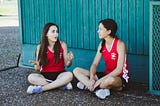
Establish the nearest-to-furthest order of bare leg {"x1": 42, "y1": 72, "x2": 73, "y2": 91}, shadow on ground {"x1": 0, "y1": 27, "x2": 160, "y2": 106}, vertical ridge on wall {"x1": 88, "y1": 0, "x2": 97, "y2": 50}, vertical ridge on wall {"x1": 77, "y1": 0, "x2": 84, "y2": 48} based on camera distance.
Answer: shadow on ground {"x1": 0, "y1": 27, "x2": 160, "y2": 106}
bare leg {"x1": 42, "y1": 72, "x2": 73, "y2": 91}
vertical ridge on wall {"x1": 88, "y1": 0, "x2": 97, "y2": 50}
vertical ridge on wall {"x1": 77, "y1": 0, "x2": 84, "y2": 48}

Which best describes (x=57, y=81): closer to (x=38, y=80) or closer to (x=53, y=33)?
(x=38, y=80)

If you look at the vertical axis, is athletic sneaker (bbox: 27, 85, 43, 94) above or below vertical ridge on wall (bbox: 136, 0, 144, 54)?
below

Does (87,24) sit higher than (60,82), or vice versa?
(87,24)

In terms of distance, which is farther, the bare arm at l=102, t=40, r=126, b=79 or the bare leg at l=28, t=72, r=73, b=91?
the bare leg at l=28, t=72, r=73, b=91

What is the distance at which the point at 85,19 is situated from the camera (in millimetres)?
7211

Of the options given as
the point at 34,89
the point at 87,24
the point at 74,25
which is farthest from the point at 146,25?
the point at 34,89

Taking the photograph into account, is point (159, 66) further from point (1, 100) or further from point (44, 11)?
point (44, 11)

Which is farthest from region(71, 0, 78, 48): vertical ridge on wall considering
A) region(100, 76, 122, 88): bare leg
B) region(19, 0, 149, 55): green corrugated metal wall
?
region(100, 76, 122, 88): bare leg

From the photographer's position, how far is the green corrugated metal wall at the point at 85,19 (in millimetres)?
6509

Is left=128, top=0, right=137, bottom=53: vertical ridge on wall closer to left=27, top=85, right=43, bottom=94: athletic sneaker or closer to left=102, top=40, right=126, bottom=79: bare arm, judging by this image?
left=102, top=40, right=126, bottom=79: bare arm

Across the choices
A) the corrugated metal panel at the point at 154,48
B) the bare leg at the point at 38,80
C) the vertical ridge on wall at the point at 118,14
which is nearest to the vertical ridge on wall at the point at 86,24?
the vertical ridge on wall at the point at 118,14

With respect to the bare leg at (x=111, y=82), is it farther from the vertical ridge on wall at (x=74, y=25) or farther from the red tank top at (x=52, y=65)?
the vertical ridge on wall at (x=74, y=25)

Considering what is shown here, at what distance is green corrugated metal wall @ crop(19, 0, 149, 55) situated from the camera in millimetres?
6509

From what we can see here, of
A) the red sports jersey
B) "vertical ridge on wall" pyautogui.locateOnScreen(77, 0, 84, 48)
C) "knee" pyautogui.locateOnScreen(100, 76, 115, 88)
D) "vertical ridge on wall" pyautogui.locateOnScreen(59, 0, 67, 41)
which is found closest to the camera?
"knee" pyautogui.locateOnScreen(100, 76, 115, 88)
